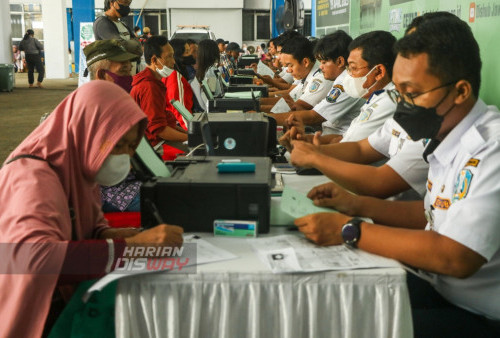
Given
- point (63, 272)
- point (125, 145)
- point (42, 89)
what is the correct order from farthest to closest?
point (42, 89), point (125, 145), point (63, 272)

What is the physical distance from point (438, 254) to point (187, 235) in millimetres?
677

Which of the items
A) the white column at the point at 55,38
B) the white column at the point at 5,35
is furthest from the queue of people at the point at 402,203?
the white column at the point at 55,38

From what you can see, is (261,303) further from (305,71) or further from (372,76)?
(305,71)

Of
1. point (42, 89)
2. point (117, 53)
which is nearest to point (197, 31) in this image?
point (42, 89)

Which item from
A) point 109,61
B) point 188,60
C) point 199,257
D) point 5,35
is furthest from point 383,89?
point 5,35

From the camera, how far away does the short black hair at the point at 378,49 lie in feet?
→ 9.41

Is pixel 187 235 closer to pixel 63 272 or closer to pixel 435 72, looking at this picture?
pixel 63 272

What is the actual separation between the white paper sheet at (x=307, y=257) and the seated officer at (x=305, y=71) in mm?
3407

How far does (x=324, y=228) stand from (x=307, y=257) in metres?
0.13

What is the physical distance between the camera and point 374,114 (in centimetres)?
284

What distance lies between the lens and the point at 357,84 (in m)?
2.97

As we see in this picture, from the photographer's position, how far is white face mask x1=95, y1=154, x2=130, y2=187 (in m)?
1.55

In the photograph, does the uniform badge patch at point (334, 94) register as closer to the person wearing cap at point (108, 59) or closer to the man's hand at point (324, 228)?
the person wearing cap at point (108, 59)

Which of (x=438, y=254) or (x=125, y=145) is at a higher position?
(x=125, y=145)
